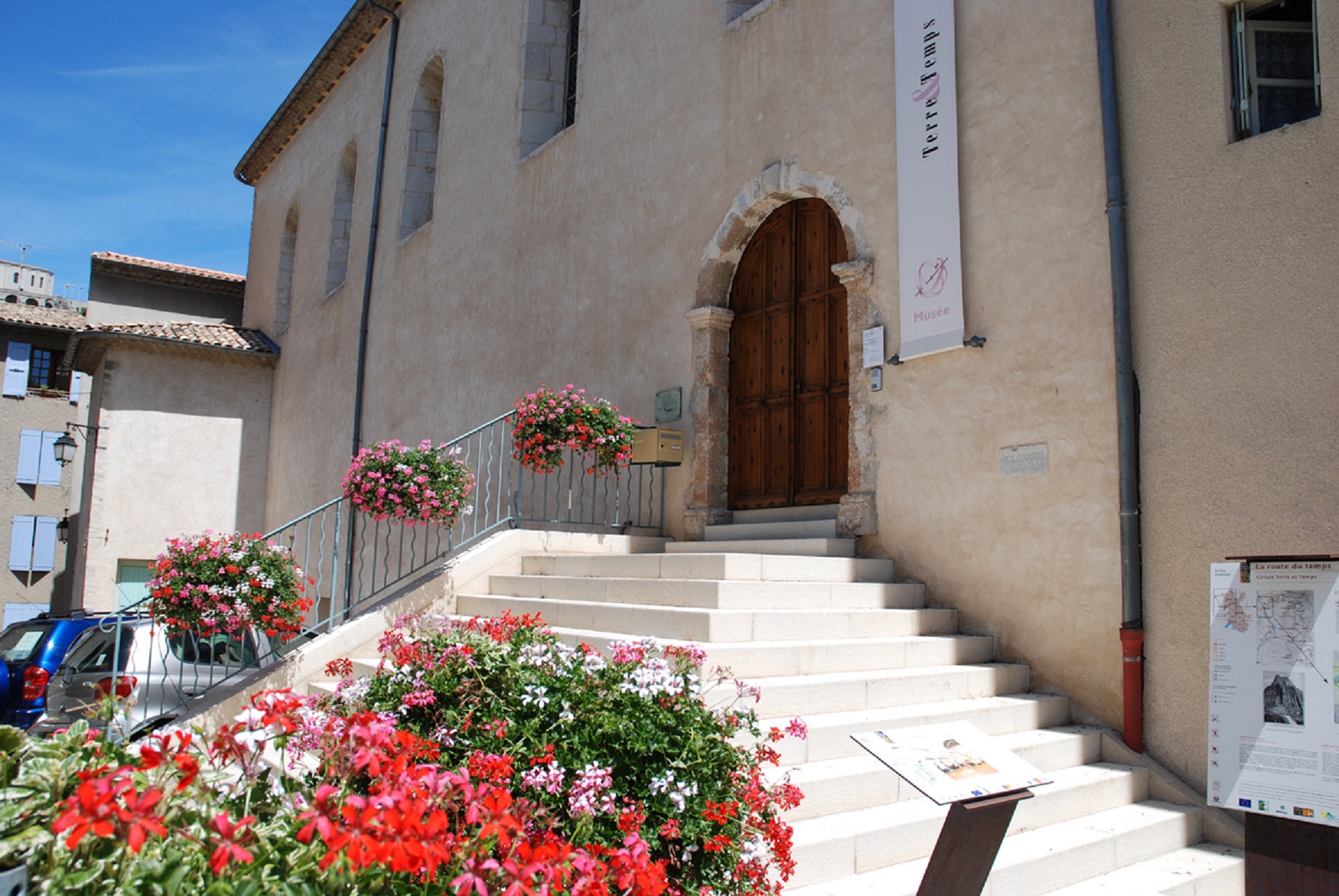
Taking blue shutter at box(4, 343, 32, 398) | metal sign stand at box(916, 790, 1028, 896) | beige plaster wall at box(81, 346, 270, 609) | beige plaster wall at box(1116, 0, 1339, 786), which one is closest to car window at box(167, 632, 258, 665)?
metal sign stand at box(916, 790, 1028, 896)

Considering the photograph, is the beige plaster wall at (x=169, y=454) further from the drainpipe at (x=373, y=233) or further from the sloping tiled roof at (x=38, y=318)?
the sloping tiled roof at (x=38, y=318)

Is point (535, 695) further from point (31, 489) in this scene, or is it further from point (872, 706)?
point (31, 489)

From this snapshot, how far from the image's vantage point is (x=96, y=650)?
7281mm

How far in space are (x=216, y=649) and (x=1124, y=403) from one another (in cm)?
595

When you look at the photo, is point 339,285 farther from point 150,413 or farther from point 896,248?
point 896,248

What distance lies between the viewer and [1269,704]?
10.7 feet

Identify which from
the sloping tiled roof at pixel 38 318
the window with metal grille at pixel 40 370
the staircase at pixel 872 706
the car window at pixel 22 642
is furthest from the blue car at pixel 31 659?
the window with metal grille at pixel 40 370

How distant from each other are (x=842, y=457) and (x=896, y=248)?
4.91 feet

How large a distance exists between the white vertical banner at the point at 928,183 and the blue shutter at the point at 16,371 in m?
22.3

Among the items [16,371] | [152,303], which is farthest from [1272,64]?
[16,371]

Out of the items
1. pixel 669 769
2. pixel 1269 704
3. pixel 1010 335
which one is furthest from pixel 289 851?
pixel 1010 335

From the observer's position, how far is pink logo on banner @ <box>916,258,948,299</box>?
20.4 ft

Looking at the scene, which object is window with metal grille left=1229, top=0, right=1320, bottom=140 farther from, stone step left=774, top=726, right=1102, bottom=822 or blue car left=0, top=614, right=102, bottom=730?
blue car left=0, top=614, right=102, bottom=730

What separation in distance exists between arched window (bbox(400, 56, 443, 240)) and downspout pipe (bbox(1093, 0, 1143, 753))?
10021 mm
